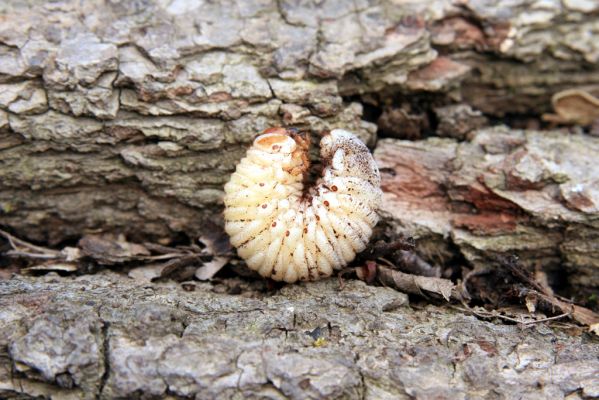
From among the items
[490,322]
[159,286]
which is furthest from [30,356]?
[490,322]

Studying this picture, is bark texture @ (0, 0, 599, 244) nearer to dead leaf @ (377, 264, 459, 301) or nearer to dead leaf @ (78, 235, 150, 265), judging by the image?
dead leaf @ (78, 235, 150, 265)

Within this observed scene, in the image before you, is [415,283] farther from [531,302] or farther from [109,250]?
[109,250]

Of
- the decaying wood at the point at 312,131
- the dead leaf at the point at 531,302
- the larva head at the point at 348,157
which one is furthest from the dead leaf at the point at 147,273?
the dead leaf at the point at 531,302

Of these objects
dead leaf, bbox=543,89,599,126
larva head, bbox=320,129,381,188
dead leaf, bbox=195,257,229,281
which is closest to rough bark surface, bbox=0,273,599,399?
dead leaf, bbox=195,257,229,281

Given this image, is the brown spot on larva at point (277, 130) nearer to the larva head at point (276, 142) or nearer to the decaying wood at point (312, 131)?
the larva head at point (276, 142)

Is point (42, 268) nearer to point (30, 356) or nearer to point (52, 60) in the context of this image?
point (30, 356)

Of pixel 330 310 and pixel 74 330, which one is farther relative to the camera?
pixel 330 310

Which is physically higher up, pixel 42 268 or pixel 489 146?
pixel 489 146
